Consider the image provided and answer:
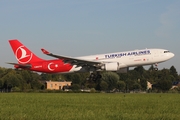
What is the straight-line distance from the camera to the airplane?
4850 centimetres

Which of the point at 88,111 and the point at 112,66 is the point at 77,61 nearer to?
the point at 112,66

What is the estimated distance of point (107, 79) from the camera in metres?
118

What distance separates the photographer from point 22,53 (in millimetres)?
56000

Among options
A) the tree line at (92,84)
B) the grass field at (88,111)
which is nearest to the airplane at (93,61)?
the tree line at (92,84)

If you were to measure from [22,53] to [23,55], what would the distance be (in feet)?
1.61

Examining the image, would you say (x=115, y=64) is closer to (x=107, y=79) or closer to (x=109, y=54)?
(x=109, y=54)

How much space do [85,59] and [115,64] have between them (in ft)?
15.5

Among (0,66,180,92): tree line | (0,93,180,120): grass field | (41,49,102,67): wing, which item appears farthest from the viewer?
(0,66,180,92): tree line

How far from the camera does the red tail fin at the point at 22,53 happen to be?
54894 mm

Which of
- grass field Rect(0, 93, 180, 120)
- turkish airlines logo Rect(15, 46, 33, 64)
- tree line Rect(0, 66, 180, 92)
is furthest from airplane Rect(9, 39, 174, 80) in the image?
grass field Rect(0, 93, 180, 120)

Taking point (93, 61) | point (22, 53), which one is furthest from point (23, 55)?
point (93, 61)

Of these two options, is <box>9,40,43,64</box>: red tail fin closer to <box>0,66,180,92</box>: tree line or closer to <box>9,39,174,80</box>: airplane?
<box>9,39,174,80</box>: airplane

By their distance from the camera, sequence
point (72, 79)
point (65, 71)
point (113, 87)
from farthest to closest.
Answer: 1. point (72, 79)
2. point (113, 87)
3. point (65, 71)

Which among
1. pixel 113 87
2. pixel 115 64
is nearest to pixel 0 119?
pixel 115 64
